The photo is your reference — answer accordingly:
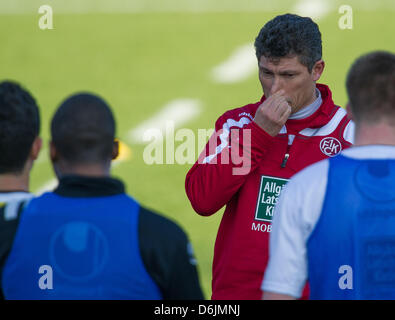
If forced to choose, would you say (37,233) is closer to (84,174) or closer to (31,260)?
(31,260)

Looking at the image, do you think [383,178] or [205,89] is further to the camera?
[205,89]

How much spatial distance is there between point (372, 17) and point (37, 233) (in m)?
9.53

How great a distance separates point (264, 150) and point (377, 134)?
0.87 metres

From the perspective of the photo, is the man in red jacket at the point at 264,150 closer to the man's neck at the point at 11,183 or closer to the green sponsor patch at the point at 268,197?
the green sponsor patch at the point at 268,197

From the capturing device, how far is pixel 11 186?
2676 mm

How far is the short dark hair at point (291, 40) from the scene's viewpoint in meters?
3.47

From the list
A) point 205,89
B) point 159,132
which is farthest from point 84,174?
point 205,89

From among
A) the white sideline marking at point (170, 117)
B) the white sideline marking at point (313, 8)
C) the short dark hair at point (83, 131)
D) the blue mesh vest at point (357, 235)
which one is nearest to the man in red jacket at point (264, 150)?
the blue mesh vest at point (357, 235)

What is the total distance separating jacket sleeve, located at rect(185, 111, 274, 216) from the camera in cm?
337

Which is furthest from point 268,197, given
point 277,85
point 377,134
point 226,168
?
point 377,134

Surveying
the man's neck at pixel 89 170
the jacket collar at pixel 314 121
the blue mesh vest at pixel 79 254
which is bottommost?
the blue mesh vest at pixel 79 254

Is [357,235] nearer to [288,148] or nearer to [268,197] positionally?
[268,197]

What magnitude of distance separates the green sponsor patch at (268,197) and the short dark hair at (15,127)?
43.4 inches

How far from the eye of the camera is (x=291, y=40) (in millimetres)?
3480
